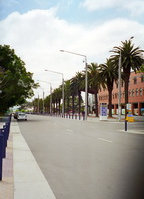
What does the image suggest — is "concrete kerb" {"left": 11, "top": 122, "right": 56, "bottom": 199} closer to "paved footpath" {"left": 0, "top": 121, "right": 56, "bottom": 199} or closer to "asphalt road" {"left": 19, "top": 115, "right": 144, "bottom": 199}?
"paved footpath" {"left": 0, "top": 121, "right": 56, "bottom": 199}

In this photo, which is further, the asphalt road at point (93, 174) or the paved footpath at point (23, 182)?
the paved footpath at point (23, 182)

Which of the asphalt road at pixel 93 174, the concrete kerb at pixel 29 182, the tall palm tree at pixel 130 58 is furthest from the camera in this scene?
the tall palm tree at pixel 130 58

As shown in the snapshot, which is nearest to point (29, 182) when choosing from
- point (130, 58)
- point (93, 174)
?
point (93, 174)

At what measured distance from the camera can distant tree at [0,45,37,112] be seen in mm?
39438

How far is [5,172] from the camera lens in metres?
6.28

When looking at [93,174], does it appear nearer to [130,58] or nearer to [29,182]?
[29,182]

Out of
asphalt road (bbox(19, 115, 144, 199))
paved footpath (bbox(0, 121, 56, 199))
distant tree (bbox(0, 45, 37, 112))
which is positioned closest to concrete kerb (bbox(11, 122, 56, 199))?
paved footpath (bbox(0, 121, 56, 199))

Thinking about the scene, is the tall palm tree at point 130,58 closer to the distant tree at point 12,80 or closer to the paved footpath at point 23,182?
the distant tree at point 12,80

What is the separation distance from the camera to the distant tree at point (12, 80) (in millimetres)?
39438

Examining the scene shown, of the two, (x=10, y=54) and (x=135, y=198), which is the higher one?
(x=10, y=54)

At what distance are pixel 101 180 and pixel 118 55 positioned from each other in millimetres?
36505

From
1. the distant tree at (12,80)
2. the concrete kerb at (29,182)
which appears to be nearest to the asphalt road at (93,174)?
the concrete kerb at (29,182)

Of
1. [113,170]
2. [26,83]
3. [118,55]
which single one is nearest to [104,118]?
[118,55]

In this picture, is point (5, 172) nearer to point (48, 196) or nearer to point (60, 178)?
point (60, 178)
